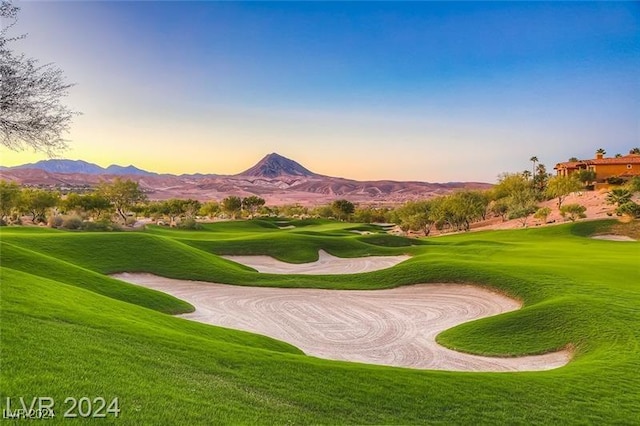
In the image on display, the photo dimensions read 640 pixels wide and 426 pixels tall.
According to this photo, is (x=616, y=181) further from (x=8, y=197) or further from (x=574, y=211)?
(x=8, y=197)

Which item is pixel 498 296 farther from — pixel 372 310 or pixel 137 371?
pixel 137 371

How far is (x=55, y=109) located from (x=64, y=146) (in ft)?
4.63

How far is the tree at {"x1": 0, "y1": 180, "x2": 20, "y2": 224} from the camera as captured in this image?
2355 inches

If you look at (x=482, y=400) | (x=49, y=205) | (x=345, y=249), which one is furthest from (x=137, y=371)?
(x=49, y=205)

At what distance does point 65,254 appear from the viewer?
3041cm

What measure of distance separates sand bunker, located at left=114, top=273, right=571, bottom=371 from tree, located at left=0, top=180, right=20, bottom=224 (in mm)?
43659

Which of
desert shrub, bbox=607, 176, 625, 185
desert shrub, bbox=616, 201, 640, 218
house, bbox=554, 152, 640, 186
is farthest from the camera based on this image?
house, bbox=554, 152, 640, 186

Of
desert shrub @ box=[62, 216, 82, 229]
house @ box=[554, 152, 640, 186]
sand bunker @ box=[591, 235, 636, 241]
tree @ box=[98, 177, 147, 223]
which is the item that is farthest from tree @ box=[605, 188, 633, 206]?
tree @ box=[98, 177, 147, 223]

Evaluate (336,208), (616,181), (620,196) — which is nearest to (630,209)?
(620,196)

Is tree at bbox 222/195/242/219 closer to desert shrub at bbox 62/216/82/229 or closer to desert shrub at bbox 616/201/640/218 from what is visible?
desert shrub at bbox 62/216/82/229

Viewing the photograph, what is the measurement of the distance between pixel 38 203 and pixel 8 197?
9.36 meters

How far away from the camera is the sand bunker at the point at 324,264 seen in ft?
127

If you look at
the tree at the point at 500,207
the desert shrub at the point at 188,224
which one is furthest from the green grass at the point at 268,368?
the tree at the point at 500,207

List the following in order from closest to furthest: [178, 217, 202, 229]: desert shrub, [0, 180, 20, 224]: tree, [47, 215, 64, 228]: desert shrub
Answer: [47, 215, 64, 228]: desert shrub < [0, 180, 20, 224]: tree < [178, 217, 202, 229]: desert shrub
